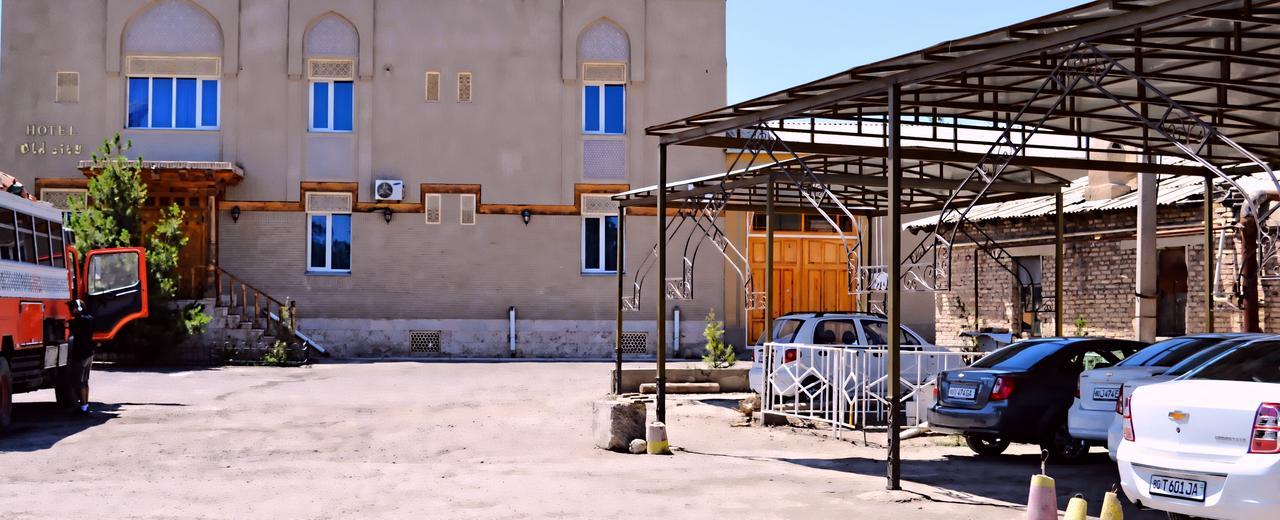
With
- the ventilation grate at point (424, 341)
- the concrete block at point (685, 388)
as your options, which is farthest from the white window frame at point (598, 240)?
the concrete block at point (685, 388)

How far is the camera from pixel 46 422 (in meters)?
17.5

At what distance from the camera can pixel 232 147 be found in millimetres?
31453

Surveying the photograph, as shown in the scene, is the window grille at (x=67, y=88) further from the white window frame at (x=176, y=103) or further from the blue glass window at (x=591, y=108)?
the blue glass window at (x=591, y=108)

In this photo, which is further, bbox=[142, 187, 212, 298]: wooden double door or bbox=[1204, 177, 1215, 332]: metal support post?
bbox=[142, 187, 212, 298]: wooden double door

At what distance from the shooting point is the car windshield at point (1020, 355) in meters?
13.9

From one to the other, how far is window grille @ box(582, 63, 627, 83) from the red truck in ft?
47.8

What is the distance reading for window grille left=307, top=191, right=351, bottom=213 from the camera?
1249 inches

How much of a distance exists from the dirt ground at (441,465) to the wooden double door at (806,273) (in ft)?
41.8

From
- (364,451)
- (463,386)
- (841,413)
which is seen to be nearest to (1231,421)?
(841,413)

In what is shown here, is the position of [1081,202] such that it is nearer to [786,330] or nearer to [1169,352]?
[786,330]

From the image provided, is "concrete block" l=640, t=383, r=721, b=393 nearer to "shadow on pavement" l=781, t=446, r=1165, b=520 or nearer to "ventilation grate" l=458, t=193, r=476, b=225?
"shadow on pavement" l=781, t=446, r=1165, b=520

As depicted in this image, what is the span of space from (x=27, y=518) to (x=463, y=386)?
14098 mm

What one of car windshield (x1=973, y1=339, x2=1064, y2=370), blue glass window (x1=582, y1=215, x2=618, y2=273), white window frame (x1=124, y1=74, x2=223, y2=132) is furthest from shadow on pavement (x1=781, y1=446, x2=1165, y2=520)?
white window frame (x1=124, y1=74, x2=223, y2=132)

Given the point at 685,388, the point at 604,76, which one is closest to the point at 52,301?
the point at 685,388
